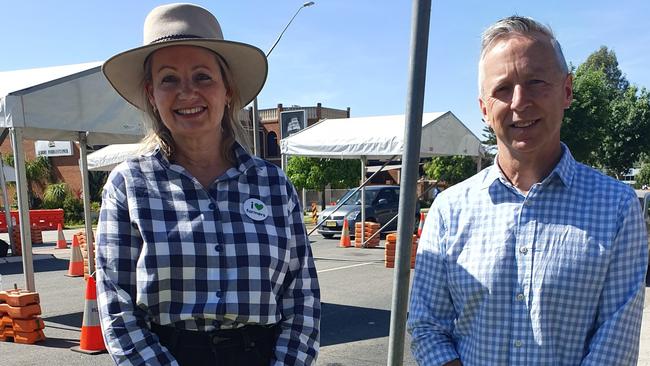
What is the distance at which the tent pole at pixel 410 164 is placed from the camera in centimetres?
225

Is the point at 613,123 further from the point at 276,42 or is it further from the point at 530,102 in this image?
the point at 530,102

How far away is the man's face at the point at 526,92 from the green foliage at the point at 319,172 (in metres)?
29.8

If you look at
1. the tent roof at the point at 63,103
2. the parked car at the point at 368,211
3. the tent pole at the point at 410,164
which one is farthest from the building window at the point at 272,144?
the tent pole at the point at 410,164

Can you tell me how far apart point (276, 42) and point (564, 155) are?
16071mm

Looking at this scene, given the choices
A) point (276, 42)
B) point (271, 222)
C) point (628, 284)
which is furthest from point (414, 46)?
point (276, 42)

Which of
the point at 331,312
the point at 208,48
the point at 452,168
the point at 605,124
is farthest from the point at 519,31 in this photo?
the point at 452,168

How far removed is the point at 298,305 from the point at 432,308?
464 millimetres

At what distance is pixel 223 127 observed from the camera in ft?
6.93

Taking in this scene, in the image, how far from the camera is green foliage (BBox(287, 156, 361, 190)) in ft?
104

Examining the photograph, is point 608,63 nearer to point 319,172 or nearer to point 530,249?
point 319,172

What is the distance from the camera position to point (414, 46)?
2.26 meters

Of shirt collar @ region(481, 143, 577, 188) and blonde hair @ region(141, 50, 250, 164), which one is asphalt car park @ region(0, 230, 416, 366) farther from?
shirt collar @ region(481, 143, 577, 188)

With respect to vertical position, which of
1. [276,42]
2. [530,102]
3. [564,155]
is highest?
[276,42]

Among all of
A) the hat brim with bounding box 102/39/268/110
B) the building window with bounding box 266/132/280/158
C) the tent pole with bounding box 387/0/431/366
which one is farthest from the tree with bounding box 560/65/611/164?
the hat brim with bounding box 102/39/268/110
